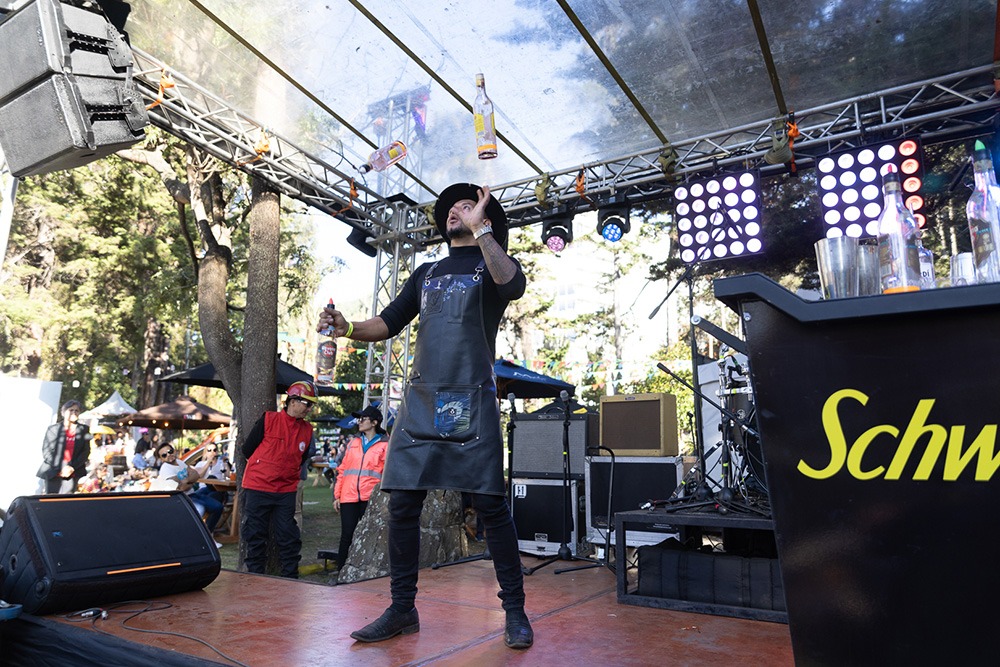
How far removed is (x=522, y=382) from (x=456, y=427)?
7.67 meters

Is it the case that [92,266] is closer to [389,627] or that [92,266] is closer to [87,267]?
[87,267]

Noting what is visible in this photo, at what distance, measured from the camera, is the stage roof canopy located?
20.0 feet

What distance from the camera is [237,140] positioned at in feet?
23.7

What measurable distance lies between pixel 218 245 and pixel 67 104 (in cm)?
395

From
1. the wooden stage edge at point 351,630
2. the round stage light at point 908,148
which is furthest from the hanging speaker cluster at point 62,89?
the round stage light at point 908,148

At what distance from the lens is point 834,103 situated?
6785mm

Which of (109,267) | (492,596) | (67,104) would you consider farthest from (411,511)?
(109,267)

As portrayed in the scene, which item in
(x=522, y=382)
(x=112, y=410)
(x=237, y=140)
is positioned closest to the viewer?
(x=237, y=140)

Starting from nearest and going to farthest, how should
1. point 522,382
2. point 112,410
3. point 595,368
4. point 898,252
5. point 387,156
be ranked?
point 898,252
point 387,156
point 522,382
point 112,410
point 595,368

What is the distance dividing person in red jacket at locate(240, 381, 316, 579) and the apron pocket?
139 inches

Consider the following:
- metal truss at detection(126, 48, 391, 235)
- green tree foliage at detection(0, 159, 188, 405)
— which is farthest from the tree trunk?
green tree foliage at detection(0, 159, 188, 405)

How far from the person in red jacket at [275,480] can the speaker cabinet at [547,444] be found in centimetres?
192

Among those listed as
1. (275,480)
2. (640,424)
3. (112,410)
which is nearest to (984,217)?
(640,424)

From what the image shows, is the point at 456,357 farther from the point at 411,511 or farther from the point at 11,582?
the point at 11,582
